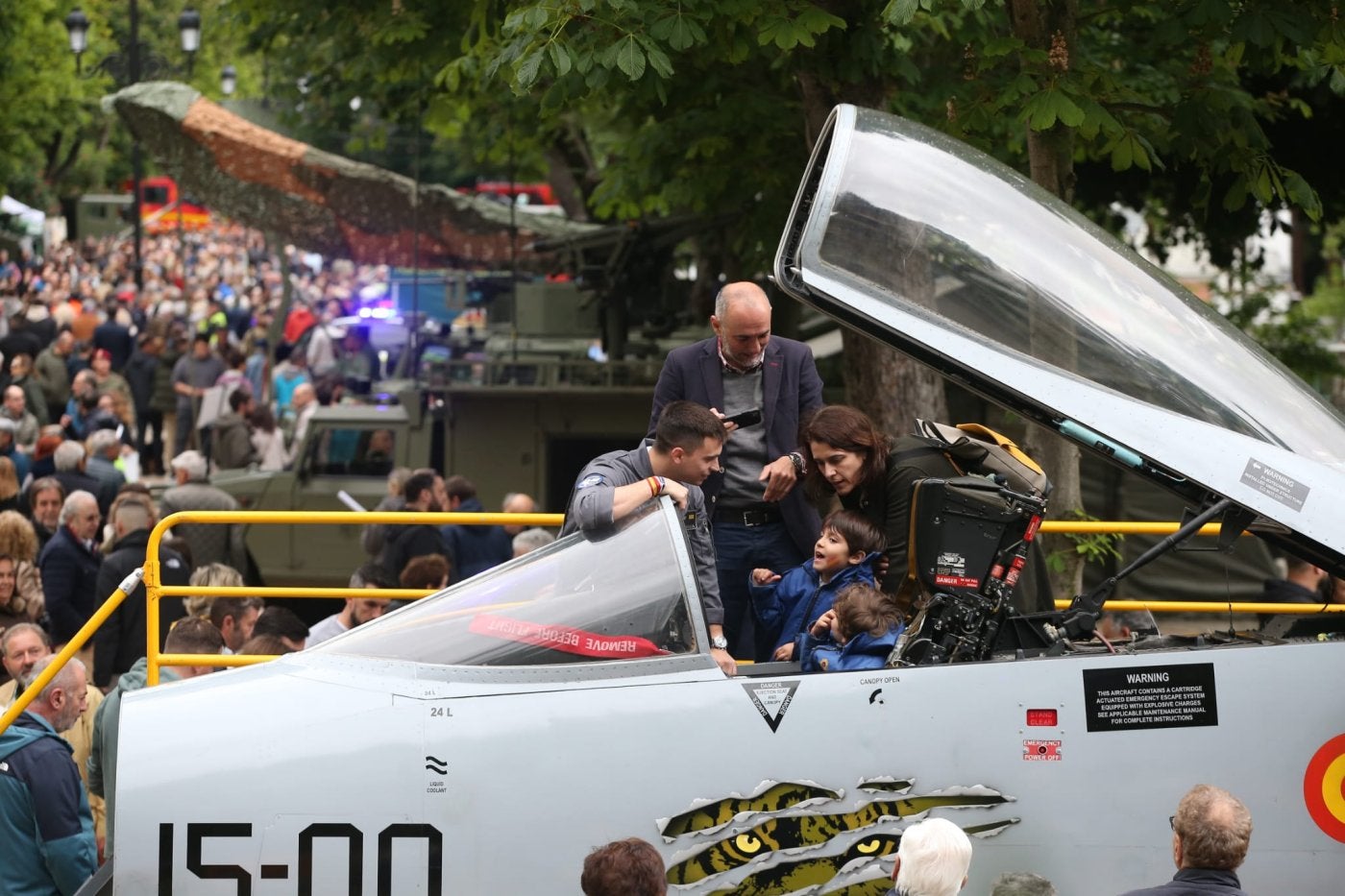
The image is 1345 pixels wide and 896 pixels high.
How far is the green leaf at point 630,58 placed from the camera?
26.7ft

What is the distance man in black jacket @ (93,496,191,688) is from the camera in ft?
32.6

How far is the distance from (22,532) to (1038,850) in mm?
7228

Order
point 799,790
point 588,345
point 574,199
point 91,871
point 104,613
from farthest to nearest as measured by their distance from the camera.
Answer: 1. point 574,199
2. point 588,345
3. point 104,613
4. point 91,871
5. point 799,790

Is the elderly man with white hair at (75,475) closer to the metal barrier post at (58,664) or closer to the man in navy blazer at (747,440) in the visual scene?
the metal barrier post at (58,664)

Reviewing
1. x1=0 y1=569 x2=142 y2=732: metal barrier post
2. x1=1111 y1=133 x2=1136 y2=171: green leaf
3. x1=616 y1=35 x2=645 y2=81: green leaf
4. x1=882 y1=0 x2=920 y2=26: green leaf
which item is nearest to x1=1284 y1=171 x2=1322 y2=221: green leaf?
x1=1111 y1=133 x2=1136 y2=171: green leaf

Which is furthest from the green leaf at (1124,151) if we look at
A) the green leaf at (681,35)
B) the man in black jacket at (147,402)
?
the man in black jacket at (147,402)

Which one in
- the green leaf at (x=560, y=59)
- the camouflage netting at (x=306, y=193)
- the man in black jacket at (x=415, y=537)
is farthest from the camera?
the camouflage netting at (x=306, y=193)

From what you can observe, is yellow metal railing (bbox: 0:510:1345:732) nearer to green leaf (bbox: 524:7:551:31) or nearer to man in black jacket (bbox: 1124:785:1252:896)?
man in black jacket (bbox: 1124:785:1252:896)

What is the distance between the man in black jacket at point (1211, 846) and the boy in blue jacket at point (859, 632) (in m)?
1.07

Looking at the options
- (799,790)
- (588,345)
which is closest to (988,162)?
(799,790)

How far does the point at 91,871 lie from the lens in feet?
18.0

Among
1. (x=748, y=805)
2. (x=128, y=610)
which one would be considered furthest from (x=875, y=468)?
(x=128, y=610)

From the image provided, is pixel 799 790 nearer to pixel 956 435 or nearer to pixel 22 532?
pixel 956 435

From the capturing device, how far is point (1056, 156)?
28.7ft
